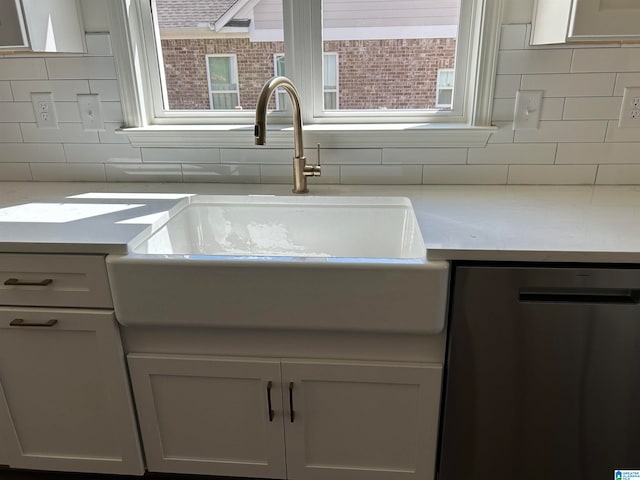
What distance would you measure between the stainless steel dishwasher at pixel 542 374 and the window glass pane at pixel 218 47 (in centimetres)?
101

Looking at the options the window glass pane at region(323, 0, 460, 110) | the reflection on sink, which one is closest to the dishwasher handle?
the reflection on sink

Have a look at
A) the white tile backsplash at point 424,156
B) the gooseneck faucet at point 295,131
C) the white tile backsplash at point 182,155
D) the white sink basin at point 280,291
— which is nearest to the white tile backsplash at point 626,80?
the white tile backsplash at point 424,156

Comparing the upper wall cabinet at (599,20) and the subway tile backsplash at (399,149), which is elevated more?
the upper wall cabinet at (599,20)

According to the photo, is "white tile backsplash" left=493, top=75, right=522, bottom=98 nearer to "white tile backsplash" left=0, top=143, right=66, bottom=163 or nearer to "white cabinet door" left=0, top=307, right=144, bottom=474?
"white cabinet door" left=0, top=307, right=144, bottom=474

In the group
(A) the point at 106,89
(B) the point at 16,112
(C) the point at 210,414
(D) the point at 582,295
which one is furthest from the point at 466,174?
(B) the point at 16,112

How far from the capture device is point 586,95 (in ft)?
4.73

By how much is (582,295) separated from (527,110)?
2.32 feet

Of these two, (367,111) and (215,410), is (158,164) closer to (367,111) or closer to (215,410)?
(367,111)

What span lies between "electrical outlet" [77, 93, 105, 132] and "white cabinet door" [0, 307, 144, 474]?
735mm

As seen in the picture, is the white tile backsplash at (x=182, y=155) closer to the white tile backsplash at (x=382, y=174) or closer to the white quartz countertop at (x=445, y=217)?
the white quartz countertop at (x=445, y=217)

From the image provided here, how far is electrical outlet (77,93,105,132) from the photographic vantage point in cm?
158

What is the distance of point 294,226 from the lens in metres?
1.49

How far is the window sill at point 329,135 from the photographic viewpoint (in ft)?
4.91

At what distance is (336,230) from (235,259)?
0.51 m
